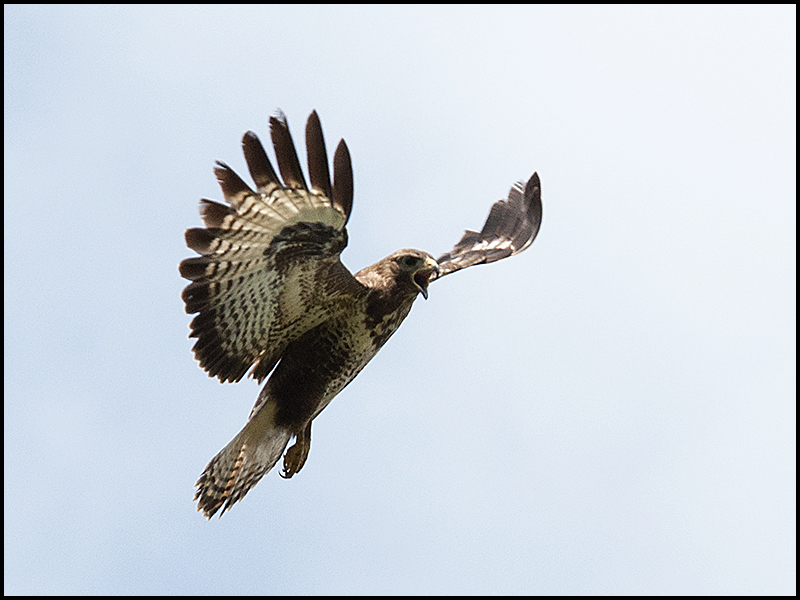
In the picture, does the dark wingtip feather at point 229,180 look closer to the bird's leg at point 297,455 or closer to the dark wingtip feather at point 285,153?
the dark wingtip feather at point 285,153

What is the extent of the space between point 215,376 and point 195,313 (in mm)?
515

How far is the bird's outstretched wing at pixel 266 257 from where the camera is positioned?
20.2 ft

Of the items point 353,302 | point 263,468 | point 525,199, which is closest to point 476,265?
point 525,199

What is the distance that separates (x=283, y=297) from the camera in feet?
22.4

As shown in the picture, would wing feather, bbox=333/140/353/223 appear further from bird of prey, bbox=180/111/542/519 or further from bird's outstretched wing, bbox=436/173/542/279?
bird's outstretched wing, bbox=436/173/542/279

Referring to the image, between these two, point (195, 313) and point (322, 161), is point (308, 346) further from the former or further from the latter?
point (322, 161)

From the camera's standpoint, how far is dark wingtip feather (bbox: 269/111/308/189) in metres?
5.96

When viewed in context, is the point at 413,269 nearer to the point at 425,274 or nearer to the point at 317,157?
the point at 425,274

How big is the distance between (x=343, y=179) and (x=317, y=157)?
7.9 inches

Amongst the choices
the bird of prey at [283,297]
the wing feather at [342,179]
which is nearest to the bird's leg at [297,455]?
the bird of prey at [283,297]

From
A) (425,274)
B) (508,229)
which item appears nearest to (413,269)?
(425,274)

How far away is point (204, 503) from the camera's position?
23.8 ft

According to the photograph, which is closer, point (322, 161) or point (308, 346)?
point (322, 161)

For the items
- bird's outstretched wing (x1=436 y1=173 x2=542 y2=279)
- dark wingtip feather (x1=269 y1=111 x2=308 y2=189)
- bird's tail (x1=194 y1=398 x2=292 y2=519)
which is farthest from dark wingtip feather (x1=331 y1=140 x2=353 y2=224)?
bird's outstretched wing (x1=436 y1=173 x2=542 y2=279)
